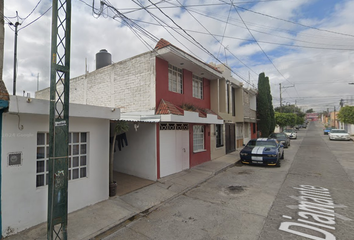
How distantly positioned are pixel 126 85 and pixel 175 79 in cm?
248

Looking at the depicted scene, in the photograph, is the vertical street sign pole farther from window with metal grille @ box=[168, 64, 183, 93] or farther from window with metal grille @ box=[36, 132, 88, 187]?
window with metal grille @ box=[168, 64, 183, 93]

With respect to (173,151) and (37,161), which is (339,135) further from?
(37,161)

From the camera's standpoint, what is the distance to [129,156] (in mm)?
8695

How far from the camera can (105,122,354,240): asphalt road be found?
401 centimetres

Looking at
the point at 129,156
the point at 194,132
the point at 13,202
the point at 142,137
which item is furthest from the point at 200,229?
the point at 194,132

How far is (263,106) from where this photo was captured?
2256 cm

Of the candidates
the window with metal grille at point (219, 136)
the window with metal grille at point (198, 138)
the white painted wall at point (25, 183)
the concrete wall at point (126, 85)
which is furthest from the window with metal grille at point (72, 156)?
the window with metal grille at point (219, 136)

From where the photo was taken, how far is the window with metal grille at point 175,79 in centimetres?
930

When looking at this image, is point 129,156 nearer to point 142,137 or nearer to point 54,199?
point 142,137

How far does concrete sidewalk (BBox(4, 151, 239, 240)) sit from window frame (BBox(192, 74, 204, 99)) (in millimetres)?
5126

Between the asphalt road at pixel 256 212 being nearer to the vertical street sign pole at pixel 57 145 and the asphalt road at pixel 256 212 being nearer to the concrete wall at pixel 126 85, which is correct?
the vertical street sign pole at pixel 57 145

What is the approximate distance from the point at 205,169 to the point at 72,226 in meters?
6.64

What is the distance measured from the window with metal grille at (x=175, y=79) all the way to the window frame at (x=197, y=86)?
138 centimetres

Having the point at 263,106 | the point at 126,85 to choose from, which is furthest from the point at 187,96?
the point at 263,106
